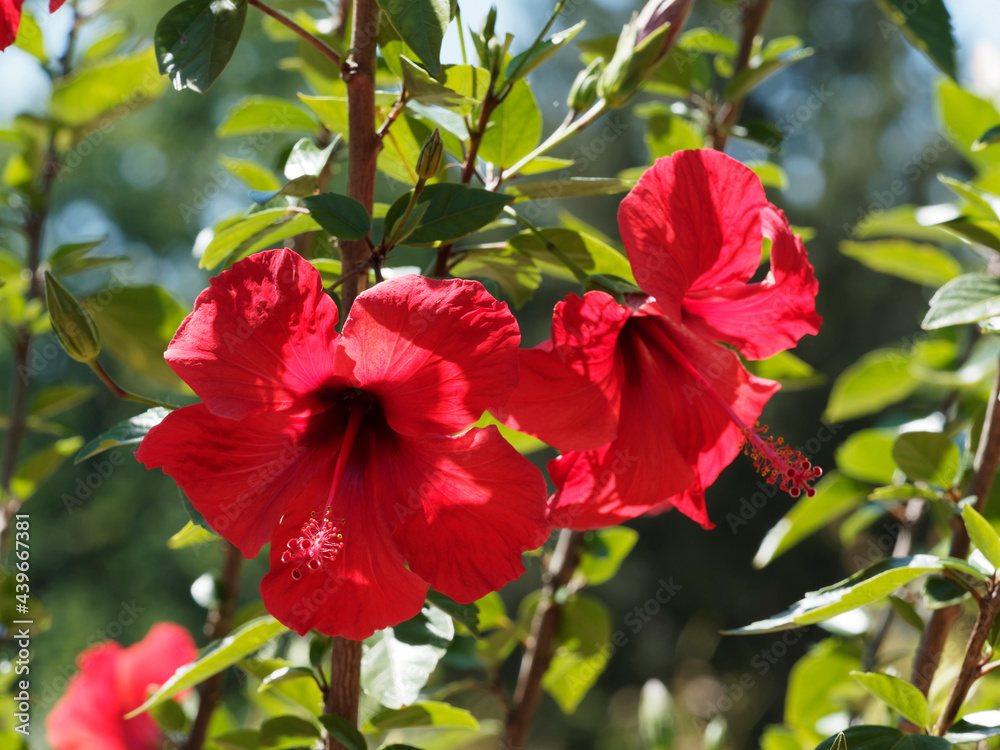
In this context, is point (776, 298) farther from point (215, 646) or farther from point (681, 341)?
point (215, 646)

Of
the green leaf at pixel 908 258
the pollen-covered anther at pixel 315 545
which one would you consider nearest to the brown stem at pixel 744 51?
the green leaf at pixel 908 258

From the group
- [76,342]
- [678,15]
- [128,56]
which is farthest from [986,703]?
[128,56]

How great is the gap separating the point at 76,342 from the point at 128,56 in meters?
0.99

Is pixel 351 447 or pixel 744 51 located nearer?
pixel 351 447

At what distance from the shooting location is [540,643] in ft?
4.60

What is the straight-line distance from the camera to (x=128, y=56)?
1.60 m

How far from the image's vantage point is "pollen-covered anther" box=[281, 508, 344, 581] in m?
0.72

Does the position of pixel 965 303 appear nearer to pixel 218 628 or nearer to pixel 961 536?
pixel 961 536

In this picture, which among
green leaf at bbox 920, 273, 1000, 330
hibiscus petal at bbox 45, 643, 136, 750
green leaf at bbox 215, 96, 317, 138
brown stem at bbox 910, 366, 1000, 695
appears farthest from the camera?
hibiscus petal at bbox 45, 643, 136, 750

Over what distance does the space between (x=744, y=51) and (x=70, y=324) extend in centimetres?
116

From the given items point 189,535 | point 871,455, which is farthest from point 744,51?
point 189,535

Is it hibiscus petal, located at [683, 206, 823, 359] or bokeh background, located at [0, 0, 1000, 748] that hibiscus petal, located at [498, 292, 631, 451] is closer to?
hibiscus petal, located at [683, 206, 823, 359]

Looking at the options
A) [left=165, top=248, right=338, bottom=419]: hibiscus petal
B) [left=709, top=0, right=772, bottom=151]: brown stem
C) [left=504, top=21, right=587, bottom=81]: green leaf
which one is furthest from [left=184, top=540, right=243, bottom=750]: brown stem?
[left=709, top=0, right=772, bottom=151]: brown stem

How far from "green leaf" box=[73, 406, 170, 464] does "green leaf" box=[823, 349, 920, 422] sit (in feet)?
4.18
